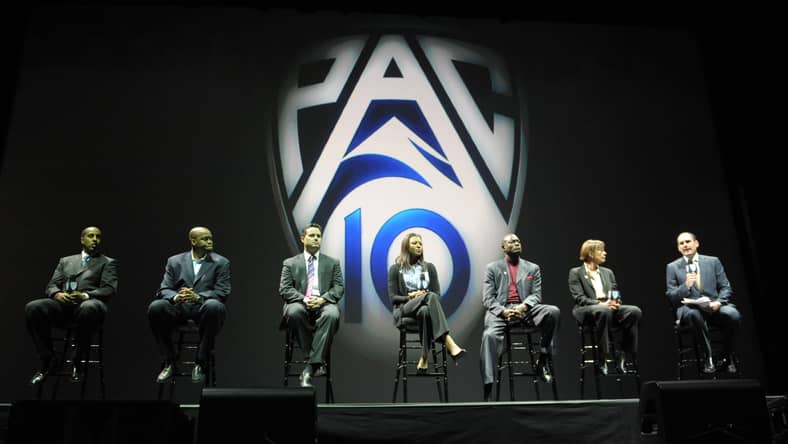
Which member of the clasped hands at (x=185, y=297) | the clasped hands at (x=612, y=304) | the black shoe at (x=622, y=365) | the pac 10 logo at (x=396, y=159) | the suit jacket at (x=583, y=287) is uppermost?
the pac 10 logo at (x=396, y=159)

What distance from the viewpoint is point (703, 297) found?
543cm

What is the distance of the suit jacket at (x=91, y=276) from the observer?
16.8ft

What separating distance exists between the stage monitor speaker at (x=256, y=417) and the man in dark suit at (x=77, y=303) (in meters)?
1.98

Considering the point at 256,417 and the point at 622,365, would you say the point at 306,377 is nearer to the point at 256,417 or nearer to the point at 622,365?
the point at 256,417

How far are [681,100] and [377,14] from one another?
10.2 ft

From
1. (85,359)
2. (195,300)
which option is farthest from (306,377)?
(85,359)

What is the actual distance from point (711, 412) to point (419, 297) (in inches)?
86.4

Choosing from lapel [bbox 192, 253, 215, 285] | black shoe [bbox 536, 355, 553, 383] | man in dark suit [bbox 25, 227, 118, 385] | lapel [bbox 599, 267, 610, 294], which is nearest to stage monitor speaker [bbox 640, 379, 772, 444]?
black shoe [bbox 536, 355, 553, 383]

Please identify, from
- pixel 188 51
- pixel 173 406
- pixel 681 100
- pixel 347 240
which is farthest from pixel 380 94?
pixel 173 406

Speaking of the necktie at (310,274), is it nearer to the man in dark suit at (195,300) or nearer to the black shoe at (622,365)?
the man in dark suit at (195,300)

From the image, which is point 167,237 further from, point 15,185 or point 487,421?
point 487,421

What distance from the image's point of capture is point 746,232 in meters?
6.54

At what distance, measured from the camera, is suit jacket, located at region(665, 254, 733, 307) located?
555cm

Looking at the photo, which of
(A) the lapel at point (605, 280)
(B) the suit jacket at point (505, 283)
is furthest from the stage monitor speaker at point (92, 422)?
(A) the lapel at point (605, 280)
